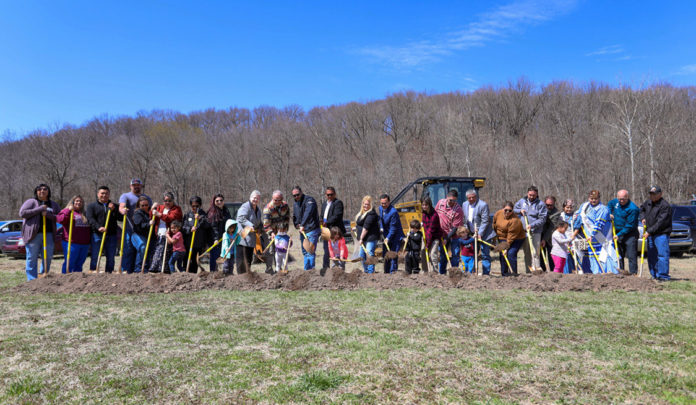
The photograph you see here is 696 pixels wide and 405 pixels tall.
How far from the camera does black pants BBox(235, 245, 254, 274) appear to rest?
852cm

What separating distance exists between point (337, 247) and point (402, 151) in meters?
35.1

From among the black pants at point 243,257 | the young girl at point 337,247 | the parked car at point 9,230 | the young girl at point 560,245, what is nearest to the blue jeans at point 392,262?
the young girl at point 337,247

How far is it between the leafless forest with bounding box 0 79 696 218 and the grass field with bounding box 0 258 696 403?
28468 millimetres

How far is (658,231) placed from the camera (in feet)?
26.0

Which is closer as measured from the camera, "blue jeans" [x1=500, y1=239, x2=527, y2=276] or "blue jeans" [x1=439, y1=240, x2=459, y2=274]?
"blue jeans" [x1=500, y1=239, x2=527, y2=276]

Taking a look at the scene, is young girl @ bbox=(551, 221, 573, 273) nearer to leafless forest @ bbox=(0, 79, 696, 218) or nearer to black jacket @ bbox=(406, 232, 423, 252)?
black jacket @ bbox=(406, 232, 423, 252)

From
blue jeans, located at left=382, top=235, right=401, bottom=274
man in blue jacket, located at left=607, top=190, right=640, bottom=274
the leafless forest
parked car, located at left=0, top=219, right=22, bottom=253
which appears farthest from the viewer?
the leafless forest

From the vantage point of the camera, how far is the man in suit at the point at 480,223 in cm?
862

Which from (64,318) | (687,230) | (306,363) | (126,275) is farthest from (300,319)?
(687,230)

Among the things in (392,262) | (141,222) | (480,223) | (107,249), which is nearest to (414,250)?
(392,262)

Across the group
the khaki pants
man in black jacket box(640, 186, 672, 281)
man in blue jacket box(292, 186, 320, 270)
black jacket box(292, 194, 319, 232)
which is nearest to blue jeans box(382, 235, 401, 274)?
man in blue jacket box(292, 186, 320, 270)

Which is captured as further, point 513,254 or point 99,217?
point 513,254

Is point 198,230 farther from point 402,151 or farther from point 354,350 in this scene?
point 402,151

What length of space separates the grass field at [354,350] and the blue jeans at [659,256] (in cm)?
163
